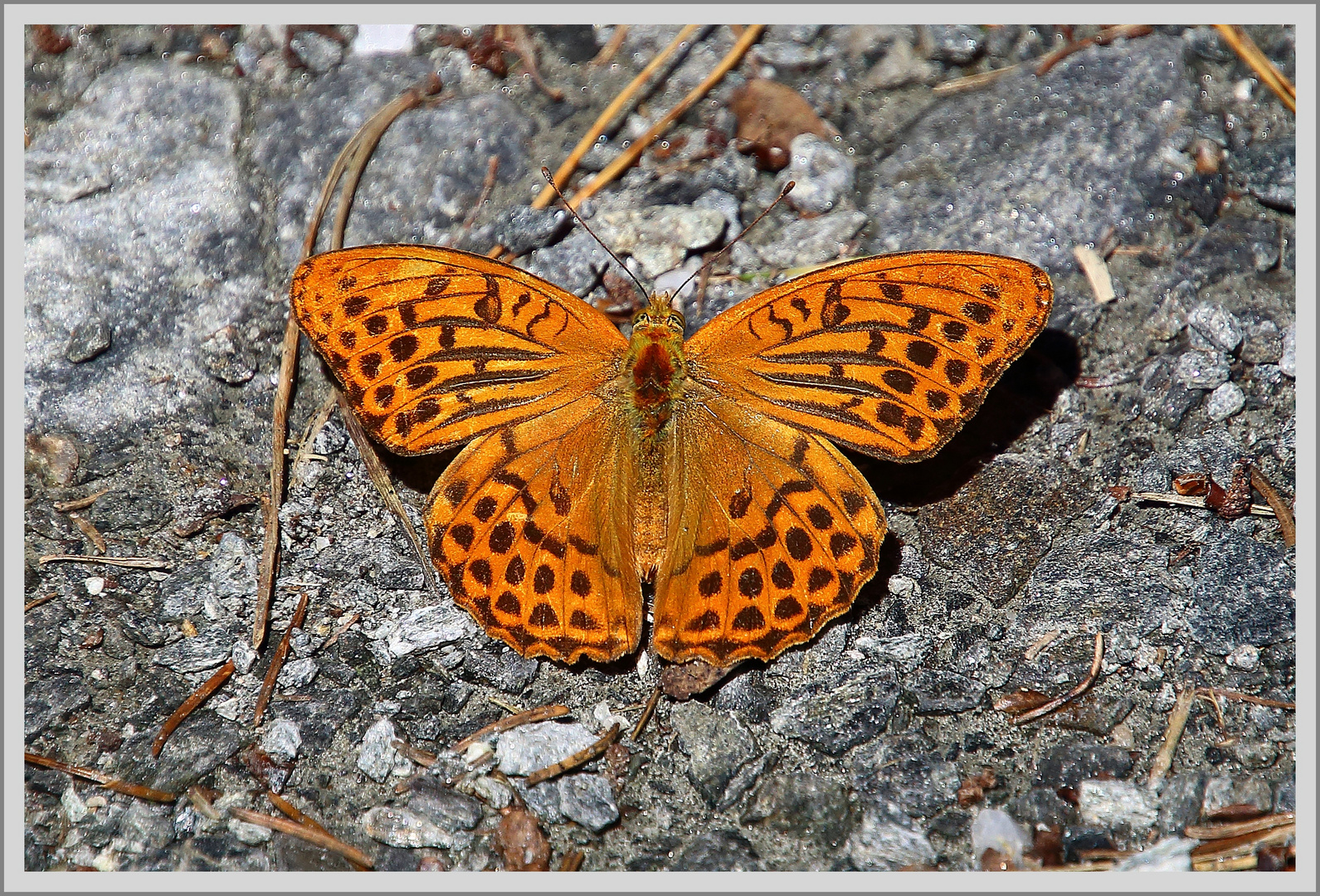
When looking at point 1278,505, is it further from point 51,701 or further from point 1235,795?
point 51,701

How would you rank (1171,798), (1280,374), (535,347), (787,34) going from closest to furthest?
(1171,798), (535,347), (1280,374), (787,34)

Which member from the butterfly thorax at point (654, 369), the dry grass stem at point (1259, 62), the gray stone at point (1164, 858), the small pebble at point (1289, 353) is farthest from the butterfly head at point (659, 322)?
the dry grass stem at point (1259, 62)

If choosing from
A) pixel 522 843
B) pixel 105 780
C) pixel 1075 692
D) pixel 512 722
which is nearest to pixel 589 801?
pixel 522 843

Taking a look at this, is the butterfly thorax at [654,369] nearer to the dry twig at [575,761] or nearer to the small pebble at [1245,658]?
the dry twig at [575,761]

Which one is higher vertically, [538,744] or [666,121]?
[666,121]

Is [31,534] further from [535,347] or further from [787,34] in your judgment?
[787,34]

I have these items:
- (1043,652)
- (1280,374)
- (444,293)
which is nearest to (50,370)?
(444,293)
